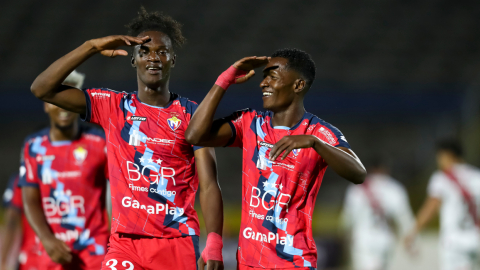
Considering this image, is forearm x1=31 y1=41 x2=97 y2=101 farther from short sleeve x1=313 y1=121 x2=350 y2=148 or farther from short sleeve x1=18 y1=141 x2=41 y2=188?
short sleeve x1=313 y1=121 x2=350 y2=148

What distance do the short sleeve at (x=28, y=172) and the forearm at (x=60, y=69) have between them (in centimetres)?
138

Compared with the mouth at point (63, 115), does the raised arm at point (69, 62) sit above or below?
above

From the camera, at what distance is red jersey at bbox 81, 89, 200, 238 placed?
370 centimetres

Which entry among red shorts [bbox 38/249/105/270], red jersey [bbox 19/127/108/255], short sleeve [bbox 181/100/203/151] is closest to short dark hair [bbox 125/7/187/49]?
short sleeve [bbox 181/100/203/151]

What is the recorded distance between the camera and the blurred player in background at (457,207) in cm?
782

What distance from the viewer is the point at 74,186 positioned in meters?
4.66

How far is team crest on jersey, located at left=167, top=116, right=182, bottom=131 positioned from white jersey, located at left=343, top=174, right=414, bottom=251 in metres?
6.27

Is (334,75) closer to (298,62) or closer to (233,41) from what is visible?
(233,41)

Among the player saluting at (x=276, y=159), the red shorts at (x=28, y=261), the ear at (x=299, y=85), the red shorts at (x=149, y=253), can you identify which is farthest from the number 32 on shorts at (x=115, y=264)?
the red shorts at (x=28, y=261)

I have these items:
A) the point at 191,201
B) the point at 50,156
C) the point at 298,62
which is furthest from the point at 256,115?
the point at 50,156

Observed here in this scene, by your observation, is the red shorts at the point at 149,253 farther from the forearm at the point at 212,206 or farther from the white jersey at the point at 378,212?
the white jersey at the point at 378,212

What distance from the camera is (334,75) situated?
17078 mm

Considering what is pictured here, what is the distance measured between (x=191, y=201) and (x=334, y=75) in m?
13.9

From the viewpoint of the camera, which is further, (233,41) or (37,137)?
(233,41)
